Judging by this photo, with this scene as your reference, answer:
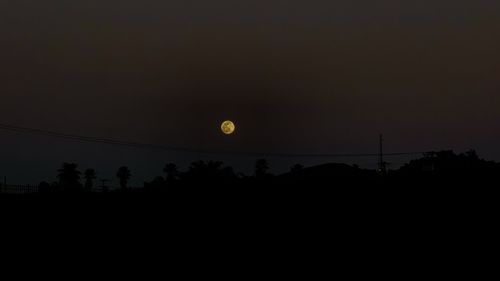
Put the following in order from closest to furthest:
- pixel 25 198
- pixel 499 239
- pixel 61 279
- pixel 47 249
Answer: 1. pixel 499 239
2. pixel 61 279
3. pixel 47 249
4. pixel 25 198

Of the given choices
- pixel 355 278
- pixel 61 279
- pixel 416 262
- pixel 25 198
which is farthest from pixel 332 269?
pixel 25 198

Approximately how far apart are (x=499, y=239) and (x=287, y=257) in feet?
16.8

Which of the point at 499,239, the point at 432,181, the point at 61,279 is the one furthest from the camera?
the point at 61,279

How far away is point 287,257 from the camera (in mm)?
16156

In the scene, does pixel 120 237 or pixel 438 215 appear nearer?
pixel 438 215

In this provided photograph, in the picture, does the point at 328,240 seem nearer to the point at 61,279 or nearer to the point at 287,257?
the point at 287,257

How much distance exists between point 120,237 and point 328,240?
672cm

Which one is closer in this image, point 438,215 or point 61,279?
point 438,215

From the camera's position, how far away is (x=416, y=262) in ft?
47.6

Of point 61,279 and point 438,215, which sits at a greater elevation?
point 438,215

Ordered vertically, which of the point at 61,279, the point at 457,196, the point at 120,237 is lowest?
the point at 61,279

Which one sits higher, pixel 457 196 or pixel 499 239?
pixel 457 196

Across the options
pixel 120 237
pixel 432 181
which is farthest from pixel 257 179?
pixel 432 181

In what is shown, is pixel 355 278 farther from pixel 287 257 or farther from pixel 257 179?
pixel 257 179
